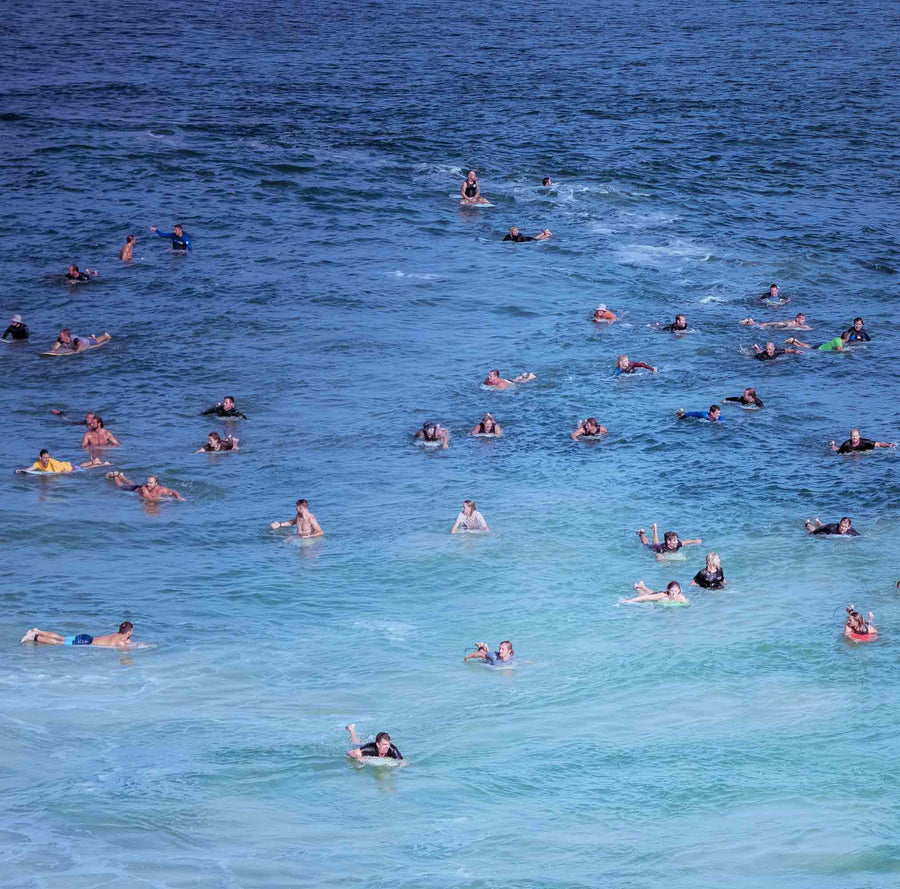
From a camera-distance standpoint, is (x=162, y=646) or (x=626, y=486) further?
(x=626, y=486)

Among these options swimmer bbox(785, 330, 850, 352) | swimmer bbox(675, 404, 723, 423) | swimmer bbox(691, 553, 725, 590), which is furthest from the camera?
swimmer bbox(785, 330, 850, 352)

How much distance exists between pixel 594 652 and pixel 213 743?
24.2ft

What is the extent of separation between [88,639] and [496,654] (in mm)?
7417

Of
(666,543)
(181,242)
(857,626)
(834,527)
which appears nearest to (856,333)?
(834,527)

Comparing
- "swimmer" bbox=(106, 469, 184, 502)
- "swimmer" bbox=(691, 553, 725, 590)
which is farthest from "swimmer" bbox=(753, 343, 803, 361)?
"swimmer" bbox=(106, 469, 184, 502)

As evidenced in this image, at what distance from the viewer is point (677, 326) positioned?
137ft

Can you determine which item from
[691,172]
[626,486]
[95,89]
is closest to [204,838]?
[626,486]

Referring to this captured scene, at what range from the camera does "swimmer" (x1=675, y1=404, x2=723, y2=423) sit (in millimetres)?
35709

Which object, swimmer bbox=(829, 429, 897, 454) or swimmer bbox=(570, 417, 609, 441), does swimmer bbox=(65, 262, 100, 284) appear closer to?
swimmer bbox=(570, 417, 609, 441)

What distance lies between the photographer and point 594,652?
26.3 meters

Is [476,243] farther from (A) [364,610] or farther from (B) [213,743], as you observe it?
(B) [213,743]

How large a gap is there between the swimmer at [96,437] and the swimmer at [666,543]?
1319 centimetres

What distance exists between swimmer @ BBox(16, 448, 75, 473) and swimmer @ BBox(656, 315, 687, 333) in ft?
59.8

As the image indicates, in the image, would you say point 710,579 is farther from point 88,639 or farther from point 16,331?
point 16,331
